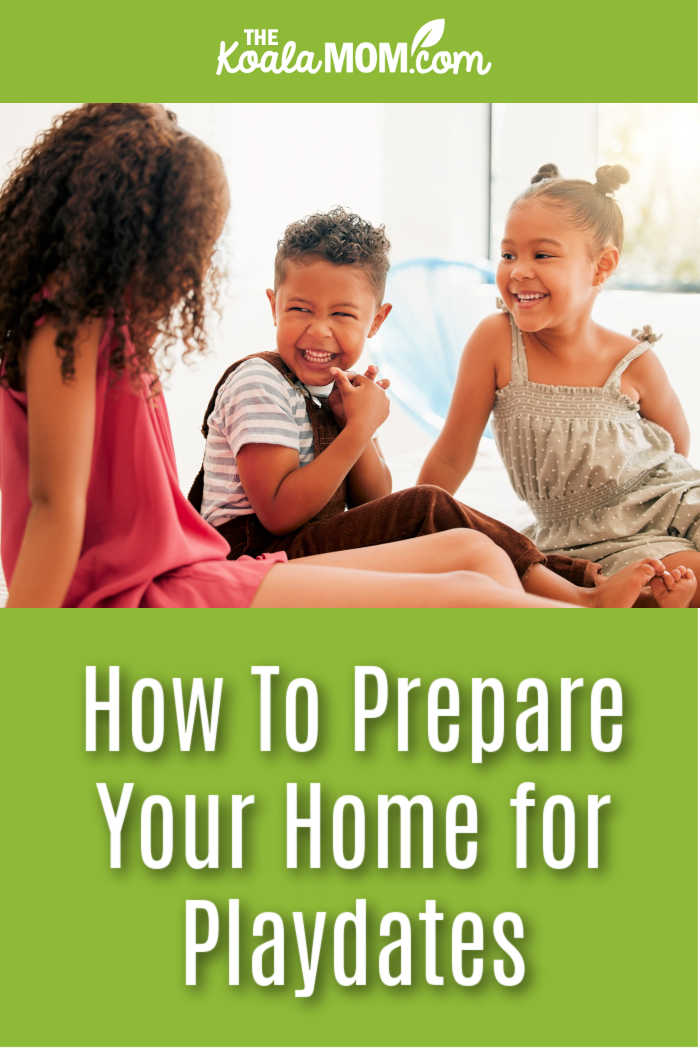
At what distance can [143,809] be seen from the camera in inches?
34.4

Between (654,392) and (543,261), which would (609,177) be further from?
(654,392)

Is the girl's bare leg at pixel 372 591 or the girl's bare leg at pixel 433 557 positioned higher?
the girl's bare leg at pixel 433 557

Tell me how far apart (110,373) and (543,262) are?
2.33 ft

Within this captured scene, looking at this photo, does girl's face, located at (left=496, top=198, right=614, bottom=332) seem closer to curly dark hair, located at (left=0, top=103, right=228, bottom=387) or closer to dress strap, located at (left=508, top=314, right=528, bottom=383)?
dress strap, located at (left=508, top=314, right=528, bottom=383)

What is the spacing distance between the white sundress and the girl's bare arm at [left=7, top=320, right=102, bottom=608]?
0.78m

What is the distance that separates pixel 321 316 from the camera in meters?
1.31

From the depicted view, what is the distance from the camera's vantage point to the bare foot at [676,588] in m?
1.28

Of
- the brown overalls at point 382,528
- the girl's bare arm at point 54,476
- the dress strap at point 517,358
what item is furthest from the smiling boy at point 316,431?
the girl's bare arm at point 54,476

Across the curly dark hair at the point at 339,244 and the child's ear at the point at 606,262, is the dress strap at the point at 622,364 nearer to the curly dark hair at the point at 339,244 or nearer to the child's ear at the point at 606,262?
the child's ear at the point at 606,262
